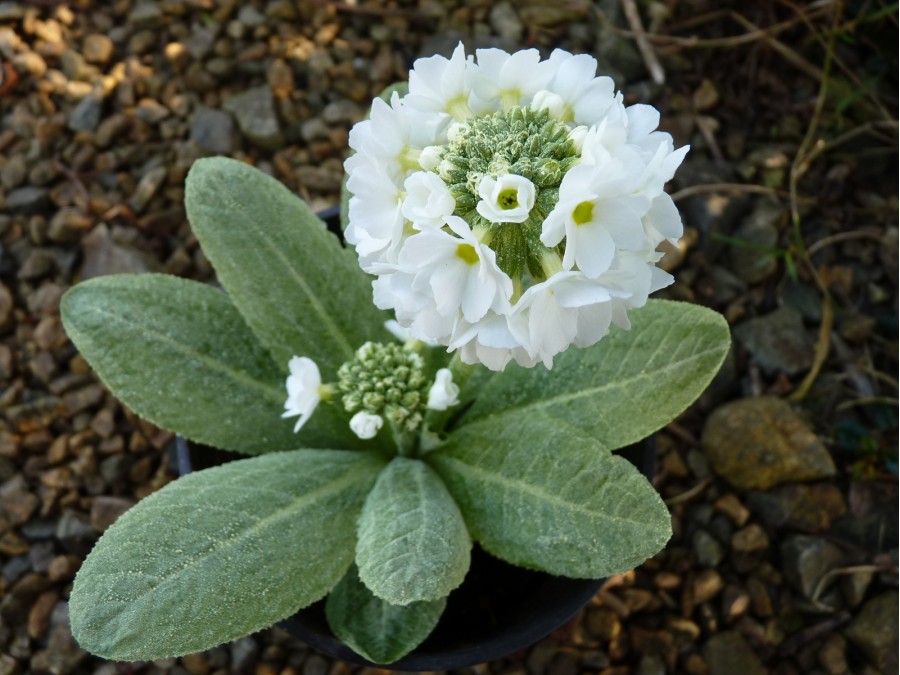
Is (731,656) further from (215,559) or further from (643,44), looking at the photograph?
(643,44)

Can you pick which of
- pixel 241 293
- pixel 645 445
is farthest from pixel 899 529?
pixel 241 293

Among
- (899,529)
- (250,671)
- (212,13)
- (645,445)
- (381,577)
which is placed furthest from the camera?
(212,13)

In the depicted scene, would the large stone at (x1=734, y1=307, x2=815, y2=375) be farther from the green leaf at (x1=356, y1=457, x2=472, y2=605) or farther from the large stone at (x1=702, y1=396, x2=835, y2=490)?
the green leaf at (x1=356, y1=457, x2=472, y2=605)

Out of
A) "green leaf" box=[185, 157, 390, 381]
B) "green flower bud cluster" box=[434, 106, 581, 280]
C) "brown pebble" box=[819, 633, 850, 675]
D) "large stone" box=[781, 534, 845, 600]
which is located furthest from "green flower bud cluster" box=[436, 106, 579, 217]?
"brown pebble" box=[819, 633, 850, 675]

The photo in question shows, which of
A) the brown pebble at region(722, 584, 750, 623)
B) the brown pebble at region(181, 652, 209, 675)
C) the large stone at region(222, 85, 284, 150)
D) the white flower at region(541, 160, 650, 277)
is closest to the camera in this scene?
the white flower at region(541, 160, 650, 277)

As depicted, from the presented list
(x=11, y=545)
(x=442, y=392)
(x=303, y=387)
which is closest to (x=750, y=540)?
(x=442, y=392)

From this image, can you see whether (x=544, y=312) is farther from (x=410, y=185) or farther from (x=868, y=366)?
(x=868, y=366)
